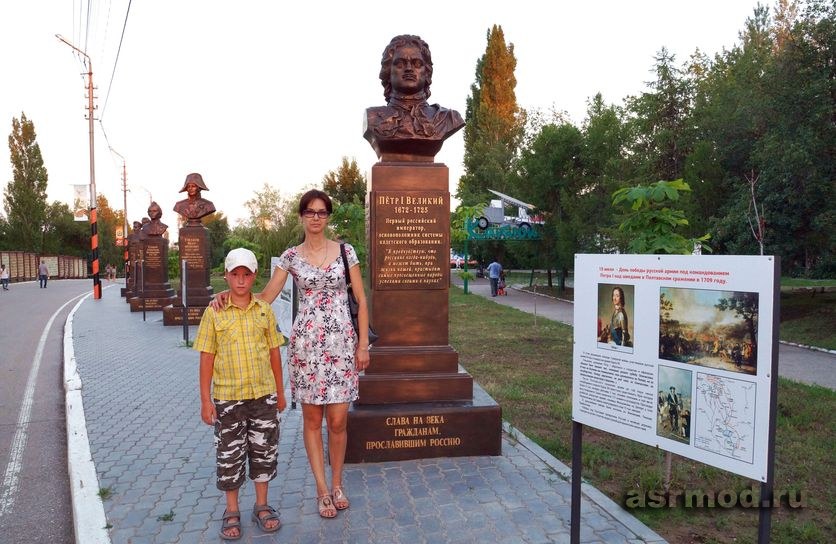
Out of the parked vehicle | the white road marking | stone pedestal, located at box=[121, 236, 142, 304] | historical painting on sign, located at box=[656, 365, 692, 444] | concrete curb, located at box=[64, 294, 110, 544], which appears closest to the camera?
historical painting on sign, located at box=[656, 365, 692, 444]

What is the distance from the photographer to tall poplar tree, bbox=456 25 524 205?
3866 centimetres

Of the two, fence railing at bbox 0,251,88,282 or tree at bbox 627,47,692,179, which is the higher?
tree at bbox 627,47,692,179

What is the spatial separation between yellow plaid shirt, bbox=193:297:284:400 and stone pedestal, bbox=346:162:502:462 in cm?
143

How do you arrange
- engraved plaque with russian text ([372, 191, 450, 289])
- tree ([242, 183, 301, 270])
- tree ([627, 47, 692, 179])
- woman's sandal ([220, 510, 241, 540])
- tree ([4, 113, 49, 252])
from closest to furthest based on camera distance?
woman's sandal ([220, 510, 241, 540]) < engraved plaque with russian text ([372, 191, 450, 289]) < tree ([627, 47, 692, 179]) < tree ([242, 183, 301, 270]) < tree ([4, 113, 49, 252])

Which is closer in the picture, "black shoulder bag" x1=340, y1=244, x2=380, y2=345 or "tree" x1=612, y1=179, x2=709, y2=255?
"black shoulder bag" x1=340, y1=244, x2=380, y2=345

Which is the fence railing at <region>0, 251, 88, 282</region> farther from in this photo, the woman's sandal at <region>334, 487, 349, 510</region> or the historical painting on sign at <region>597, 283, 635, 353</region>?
the historical painting on sign at <region>597, 283, 635, 353</region>

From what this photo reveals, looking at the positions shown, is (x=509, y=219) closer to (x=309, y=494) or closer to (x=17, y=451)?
(x=17, y=451)

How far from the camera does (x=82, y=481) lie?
4.47m

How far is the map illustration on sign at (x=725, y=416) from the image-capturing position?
248 cm

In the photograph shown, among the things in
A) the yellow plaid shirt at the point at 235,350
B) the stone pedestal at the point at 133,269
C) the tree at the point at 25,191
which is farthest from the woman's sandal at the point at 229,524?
the tree at the point at 25,191

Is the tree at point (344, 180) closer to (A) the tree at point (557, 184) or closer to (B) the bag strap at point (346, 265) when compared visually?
(A) the tree at point (557, 184)

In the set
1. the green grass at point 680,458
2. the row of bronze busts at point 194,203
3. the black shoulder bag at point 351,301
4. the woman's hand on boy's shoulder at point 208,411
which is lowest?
the green grass at point 680,458

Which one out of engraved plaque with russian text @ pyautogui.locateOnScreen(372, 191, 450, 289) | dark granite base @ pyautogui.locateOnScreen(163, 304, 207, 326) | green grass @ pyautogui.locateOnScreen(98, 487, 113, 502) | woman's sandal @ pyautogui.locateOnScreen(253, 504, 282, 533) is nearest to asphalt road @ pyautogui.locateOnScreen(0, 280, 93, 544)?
green grass @ pyautogui.locateOnScreen(98, 487, 113, 502)

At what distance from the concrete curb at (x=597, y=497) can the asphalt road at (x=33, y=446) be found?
11.4 ft
